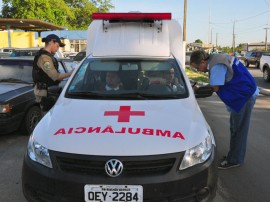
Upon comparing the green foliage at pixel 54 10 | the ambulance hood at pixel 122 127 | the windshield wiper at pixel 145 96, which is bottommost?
the ambulance hood at pixel 122 127

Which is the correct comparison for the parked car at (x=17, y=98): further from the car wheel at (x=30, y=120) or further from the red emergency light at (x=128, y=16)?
the red emergency light at (x=128, y=16)

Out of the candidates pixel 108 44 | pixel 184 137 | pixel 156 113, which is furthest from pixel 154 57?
pixel 184 137

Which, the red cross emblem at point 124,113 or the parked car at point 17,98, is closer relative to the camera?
the red cross emblem at point 124,113

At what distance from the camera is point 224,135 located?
6.61 meters

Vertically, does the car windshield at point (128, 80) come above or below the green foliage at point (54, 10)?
below

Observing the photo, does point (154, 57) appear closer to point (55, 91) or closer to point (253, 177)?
point (55, 91)

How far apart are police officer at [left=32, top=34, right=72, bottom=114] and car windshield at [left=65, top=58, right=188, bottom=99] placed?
0.89 m

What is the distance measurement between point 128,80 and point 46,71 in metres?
1.68

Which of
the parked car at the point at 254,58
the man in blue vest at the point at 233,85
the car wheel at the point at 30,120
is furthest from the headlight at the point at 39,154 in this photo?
the parked car at the point at 254,58

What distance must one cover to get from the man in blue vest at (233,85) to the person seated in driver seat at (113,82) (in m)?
1.00

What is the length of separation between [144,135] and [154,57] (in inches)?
77.3

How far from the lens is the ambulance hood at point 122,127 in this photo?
296 cm

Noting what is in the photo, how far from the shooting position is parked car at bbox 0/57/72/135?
5887 millimetres

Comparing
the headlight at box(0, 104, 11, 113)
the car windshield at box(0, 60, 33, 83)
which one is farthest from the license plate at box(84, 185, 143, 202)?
the car windshield at box(0, 60, 33, 83)
